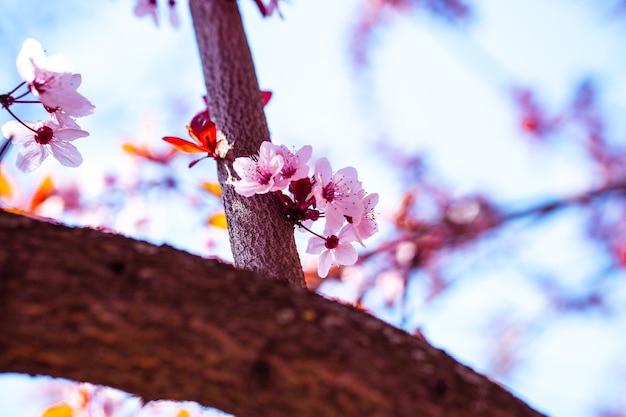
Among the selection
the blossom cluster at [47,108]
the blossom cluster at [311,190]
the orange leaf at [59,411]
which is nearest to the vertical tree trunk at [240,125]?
the blossom cluster at [311,190]

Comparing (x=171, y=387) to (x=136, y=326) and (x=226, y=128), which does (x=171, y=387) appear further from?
(x=226, y=128)

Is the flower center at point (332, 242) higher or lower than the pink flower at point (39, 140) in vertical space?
lower

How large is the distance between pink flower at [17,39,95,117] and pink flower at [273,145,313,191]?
20.8 inches

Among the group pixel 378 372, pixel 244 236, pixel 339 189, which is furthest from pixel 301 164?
pixel 378 372

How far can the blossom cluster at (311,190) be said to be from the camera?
1480 millimetres

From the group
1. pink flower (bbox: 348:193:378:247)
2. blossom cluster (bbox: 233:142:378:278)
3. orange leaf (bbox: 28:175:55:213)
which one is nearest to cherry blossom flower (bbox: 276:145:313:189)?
blossom cluster (bbox: 233:142:378:278)

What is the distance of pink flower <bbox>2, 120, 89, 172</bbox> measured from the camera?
1.55m

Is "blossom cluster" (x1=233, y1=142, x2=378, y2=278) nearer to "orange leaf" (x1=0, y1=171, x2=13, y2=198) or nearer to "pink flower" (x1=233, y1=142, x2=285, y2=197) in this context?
"pink flower" (x1=233, y1=142, x2=285, y2=197)

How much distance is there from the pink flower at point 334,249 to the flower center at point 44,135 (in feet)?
2.55

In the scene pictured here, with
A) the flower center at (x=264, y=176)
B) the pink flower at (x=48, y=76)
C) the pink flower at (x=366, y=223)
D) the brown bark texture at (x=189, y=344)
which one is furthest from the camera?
the pink flower at (x=366, y=223)

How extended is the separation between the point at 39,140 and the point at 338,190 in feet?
2.71

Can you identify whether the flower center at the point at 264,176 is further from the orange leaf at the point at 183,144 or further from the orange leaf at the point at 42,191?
the orange leaf at the point at 42,191

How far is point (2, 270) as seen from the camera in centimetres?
94

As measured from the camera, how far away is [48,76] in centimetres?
139
